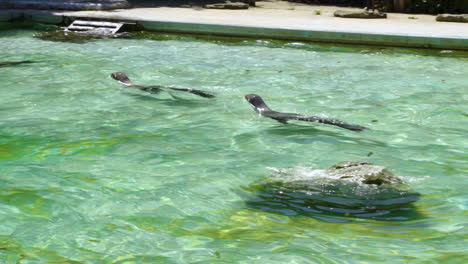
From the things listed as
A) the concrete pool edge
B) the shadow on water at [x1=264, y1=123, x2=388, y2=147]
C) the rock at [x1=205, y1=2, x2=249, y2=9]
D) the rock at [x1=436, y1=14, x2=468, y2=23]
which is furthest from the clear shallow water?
the rock at [x1=205, y1=2, x2=249, y2=9]

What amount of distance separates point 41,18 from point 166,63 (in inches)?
201

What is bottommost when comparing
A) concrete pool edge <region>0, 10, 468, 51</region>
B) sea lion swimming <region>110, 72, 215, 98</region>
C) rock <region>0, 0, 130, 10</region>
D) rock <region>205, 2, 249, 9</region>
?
sea lion swimming <region>110, 72, 215, 98</region>

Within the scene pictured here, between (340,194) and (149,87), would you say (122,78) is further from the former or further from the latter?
(340,194)

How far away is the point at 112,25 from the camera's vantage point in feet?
41.3

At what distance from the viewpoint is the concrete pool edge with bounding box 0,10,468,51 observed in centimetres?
1040

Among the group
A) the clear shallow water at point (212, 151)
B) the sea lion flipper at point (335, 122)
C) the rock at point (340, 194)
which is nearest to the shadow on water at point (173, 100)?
the clear shallow water at point (212, 151)

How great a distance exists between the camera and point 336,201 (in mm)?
4277

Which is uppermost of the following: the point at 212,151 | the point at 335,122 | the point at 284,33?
the point at 284,33

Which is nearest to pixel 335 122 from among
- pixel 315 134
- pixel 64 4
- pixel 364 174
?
pixel 315 134

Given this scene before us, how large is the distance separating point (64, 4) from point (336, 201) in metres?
11.7

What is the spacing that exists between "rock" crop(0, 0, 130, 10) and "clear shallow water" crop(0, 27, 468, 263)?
4.19 m

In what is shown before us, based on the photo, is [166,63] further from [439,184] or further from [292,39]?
[439,184]

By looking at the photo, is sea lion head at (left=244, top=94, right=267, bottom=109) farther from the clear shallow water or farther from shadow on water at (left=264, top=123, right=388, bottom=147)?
shadow on water at (left=264, top=123, right=388, bottom=147)

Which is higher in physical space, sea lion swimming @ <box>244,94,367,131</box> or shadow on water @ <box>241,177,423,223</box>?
sea lion swimming @ <box>244,94,367,131</box>
